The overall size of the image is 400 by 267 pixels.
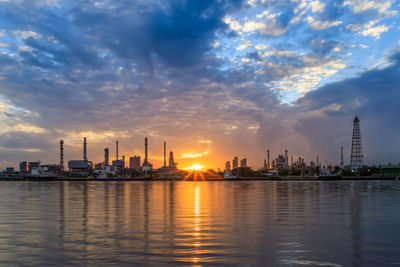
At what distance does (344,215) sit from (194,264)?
2605 cm

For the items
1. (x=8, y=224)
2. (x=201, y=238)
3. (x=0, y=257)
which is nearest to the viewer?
(x=0, y=257)

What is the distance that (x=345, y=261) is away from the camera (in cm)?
1748

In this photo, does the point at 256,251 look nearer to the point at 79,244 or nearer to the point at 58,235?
the point at 79,244

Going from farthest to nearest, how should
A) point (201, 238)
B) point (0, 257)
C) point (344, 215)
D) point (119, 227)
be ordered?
point (344, 215) → point (119, 227) → point (201, 238) → point (0, 257)

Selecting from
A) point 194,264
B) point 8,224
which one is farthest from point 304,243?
point 8,224

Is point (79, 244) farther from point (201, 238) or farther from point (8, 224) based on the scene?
point (8, 224)

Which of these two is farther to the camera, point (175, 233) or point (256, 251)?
point (175, 233)

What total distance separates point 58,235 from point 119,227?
17.0 feet

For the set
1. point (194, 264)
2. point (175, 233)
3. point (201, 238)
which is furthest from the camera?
point (175, 233)

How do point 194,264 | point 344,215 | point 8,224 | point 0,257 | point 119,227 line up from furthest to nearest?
point 344,215 < point 8,224 < point 119,227 < point 0,257 < point 194,264

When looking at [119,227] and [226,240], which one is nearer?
[226,240]

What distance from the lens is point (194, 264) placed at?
16625 mm

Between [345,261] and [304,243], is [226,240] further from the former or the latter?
[345,261]

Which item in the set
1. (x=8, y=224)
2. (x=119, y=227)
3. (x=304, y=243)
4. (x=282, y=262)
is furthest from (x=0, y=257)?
(x=304, y=243)
